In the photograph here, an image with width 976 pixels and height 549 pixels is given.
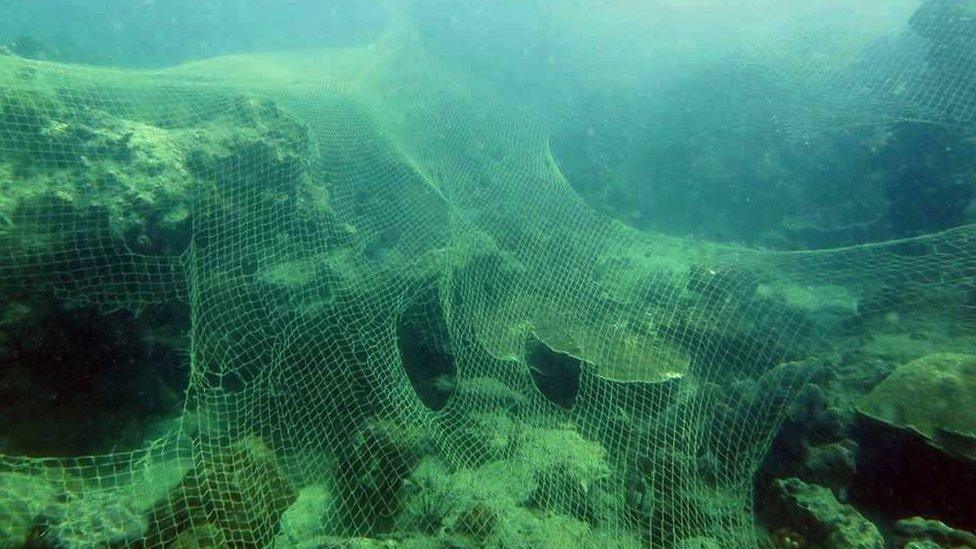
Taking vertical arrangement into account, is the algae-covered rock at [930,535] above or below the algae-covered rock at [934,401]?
below

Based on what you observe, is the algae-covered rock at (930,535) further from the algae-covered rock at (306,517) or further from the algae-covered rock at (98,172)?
the algae-covered rock at (98,172)

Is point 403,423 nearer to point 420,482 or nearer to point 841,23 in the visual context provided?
point 420,482

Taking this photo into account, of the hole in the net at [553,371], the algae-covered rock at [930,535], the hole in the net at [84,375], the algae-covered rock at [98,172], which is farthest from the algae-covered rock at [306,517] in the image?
the algae-covered rock at [930,535]

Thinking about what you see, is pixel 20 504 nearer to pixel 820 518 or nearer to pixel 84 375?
pixel 84 375

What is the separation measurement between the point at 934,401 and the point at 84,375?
765 cm

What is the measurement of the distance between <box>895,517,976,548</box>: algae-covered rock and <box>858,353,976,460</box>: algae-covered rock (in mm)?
806

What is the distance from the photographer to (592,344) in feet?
16.4

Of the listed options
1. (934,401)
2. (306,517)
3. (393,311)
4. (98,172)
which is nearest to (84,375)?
(98,172)

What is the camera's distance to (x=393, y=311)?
453 centimetres

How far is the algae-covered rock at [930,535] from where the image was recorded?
289 cm

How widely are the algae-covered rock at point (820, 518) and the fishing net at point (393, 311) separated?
330mm

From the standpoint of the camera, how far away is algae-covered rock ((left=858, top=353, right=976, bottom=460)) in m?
3.56

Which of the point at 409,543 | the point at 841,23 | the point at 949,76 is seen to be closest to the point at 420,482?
the point at 409,543

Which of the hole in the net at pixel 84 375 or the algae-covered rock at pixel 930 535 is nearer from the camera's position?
the algae-covered rock at pixel 930 535
